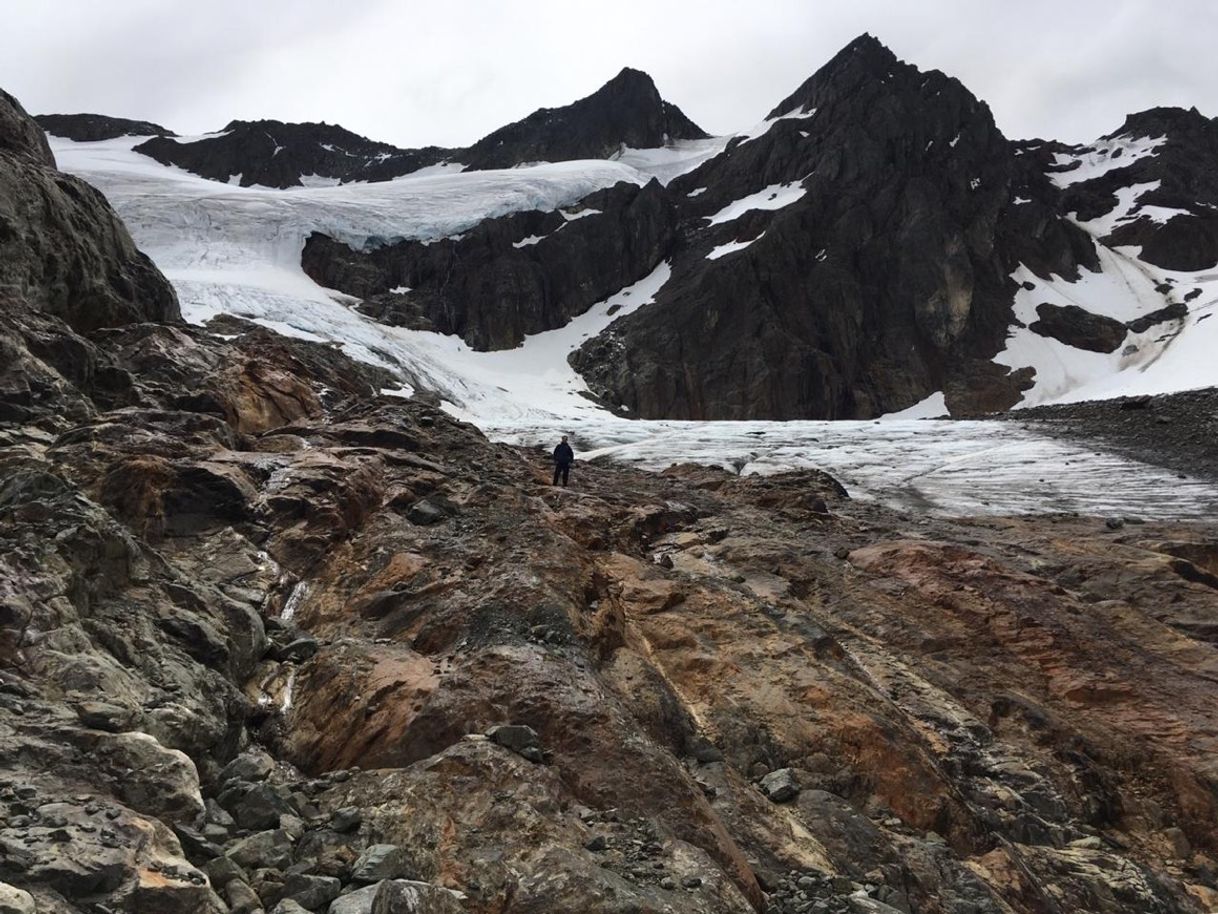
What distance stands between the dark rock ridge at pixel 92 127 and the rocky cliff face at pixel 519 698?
134007mm

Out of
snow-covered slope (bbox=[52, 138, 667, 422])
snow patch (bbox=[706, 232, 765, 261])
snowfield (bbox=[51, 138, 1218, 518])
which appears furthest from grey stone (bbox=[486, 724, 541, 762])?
snow patch (bbox=[706, 232, 765, 261])

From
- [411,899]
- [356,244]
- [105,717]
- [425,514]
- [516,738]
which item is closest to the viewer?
[411,899]

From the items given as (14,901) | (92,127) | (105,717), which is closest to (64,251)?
(105,717)

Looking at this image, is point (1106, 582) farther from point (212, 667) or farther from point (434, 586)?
point (212, 667)

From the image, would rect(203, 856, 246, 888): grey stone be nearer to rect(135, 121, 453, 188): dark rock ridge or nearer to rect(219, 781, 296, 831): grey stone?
rect(219, 781, 296, 831): grey stone

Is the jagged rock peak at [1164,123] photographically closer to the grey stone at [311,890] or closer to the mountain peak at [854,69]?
the mountain peak at [854,69]

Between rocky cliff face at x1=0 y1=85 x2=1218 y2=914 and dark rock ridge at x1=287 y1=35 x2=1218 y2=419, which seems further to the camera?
dark rock ridge at x1=287 y1=35 x2=1218 y2=419

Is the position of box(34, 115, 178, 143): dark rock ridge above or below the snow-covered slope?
above

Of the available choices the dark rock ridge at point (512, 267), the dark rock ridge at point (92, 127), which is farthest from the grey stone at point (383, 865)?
the dark rock ridge at point (92, 127)

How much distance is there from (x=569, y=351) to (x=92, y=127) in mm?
96633

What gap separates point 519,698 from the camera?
25.5 ft

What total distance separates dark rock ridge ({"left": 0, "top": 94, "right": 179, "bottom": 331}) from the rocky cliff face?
3696 millimetres

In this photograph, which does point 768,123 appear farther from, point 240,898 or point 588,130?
point 240,898

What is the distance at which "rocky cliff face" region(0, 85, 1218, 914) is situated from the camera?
18.3 ft
